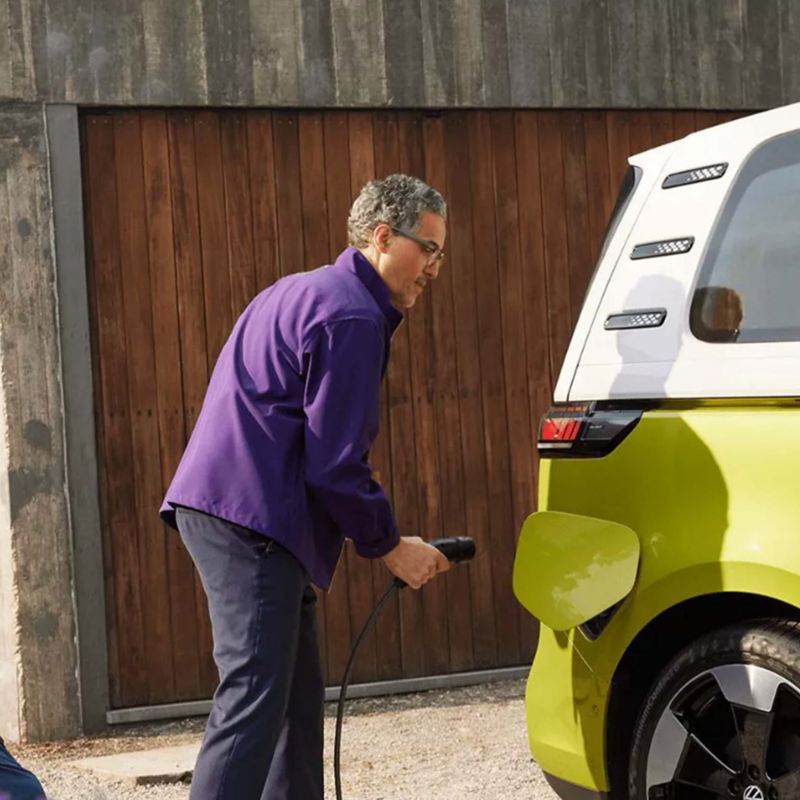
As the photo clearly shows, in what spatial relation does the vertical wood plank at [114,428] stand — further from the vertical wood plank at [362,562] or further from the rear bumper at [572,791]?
the rear bumper at [572,791]

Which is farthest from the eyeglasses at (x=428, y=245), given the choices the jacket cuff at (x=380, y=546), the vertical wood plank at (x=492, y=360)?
the vertical wood plank at (x=492, y=360)

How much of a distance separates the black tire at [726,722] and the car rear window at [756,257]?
70cm

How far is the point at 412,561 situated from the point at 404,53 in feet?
13.7

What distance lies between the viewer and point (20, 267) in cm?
762

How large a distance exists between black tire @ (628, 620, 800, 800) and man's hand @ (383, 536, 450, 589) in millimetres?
748

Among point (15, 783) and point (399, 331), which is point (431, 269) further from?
point (399, 331)

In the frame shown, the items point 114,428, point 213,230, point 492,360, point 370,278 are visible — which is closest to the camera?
point 370,278

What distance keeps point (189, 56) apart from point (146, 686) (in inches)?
113

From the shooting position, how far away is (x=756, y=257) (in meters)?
4.11

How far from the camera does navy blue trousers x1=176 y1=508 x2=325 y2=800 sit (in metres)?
4.38

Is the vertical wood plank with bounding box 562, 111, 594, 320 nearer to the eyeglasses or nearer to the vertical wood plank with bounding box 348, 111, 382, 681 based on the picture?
the vertical wood plank with bounding box 348, 111, 382, 681

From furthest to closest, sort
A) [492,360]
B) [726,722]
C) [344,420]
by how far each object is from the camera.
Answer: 1. [492,360]
2. [344,420]
3. [726,722]

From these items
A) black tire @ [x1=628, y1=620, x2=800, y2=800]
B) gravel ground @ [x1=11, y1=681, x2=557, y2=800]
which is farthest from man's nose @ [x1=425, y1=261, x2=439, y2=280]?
gravel ground @ [x1=11, y1=681, x2=557, y2=800]

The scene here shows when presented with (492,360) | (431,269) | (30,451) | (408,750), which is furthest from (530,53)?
(431,269)
